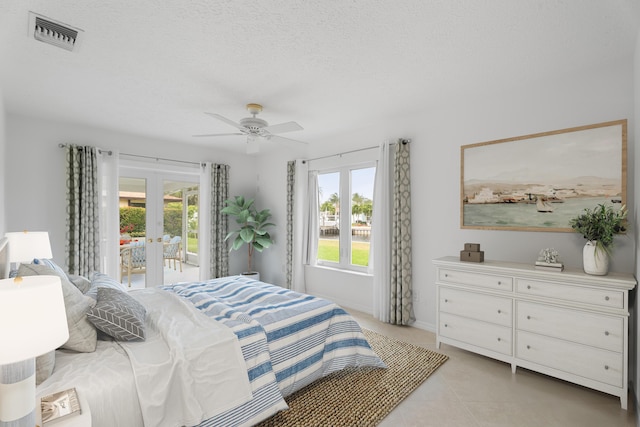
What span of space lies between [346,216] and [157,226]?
3.15m

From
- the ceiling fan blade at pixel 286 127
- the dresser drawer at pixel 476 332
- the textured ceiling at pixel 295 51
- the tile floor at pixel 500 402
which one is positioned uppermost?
the textured ceiling at pixel 295 51

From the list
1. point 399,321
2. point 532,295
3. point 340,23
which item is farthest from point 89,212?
point 532,295

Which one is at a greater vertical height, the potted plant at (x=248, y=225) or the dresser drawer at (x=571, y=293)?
the potted plant at (x=248, y=225)

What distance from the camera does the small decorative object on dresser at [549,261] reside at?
8.46 ft

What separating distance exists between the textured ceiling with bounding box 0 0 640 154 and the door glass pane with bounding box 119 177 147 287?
151 cm

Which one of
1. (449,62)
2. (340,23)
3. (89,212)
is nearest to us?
(340,23)

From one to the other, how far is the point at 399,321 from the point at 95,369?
3.20m

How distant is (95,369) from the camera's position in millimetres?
1573

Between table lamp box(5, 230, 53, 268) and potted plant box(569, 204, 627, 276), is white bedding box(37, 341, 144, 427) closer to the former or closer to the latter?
table lamp box(5, 230, 53, 268)

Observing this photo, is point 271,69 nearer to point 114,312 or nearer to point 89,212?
point 114,312

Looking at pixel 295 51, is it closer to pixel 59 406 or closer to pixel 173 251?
pixel 59 406

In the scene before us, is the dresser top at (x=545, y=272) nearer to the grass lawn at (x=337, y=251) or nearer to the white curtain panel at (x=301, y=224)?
the grass lawn at (x=337, y=251)

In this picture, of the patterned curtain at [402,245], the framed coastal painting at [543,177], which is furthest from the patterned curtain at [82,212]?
the framed coastal painting at [543,177]

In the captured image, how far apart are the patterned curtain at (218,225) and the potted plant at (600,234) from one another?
502cm
